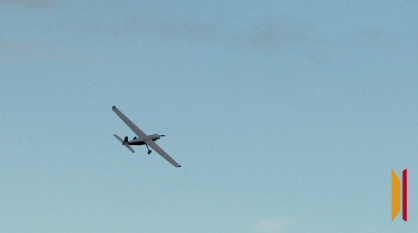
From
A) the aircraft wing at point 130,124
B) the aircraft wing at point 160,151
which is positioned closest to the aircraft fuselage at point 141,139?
the aircraft wing at point 160,151

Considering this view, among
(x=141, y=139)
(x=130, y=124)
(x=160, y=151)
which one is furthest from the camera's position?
(x=130, y=124)

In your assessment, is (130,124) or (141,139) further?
(130,124)

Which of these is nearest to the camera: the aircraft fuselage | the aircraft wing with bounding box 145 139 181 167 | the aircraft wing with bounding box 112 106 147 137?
the aircraft wing with bounding box 145 139 181 167

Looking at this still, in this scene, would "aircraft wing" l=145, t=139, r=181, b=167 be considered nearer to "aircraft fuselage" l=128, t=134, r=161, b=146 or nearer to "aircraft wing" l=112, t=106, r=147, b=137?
"aircraft fuselage" l=128, t=134, r=161, b=146

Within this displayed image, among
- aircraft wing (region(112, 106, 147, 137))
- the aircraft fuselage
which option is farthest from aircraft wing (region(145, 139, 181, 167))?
aircraft wing (region(112, 106, 147, 137))

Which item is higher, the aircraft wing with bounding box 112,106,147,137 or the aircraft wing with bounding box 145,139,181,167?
the aircraft wing with bounding box 112,106,147,137

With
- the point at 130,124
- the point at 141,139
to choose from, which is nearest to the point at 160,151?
the point at 141,139

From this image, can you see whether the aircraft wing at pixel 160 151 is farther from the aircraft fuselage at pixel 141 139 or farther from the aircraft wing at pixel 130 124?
the aircraft wing at pixel 130 124

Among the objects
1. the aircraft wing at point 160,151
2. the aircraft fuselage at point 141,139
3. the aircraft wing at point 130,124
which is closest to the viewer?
the aircraft wing at point 160,151

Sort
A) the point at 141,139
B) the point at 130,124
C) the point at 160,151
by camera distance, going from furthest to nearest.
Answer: the point at 130,124 → the point at 141,139 → the point at 160,151

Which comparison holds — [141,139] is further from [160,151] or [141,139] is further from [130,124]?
[130,124]

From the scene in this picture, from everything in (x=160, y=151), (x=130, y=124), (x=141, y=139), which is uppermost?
(x=130, y=124)

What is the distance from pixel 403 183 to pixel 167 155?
42.3 m

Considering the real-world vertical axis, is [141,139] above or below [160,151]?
above
